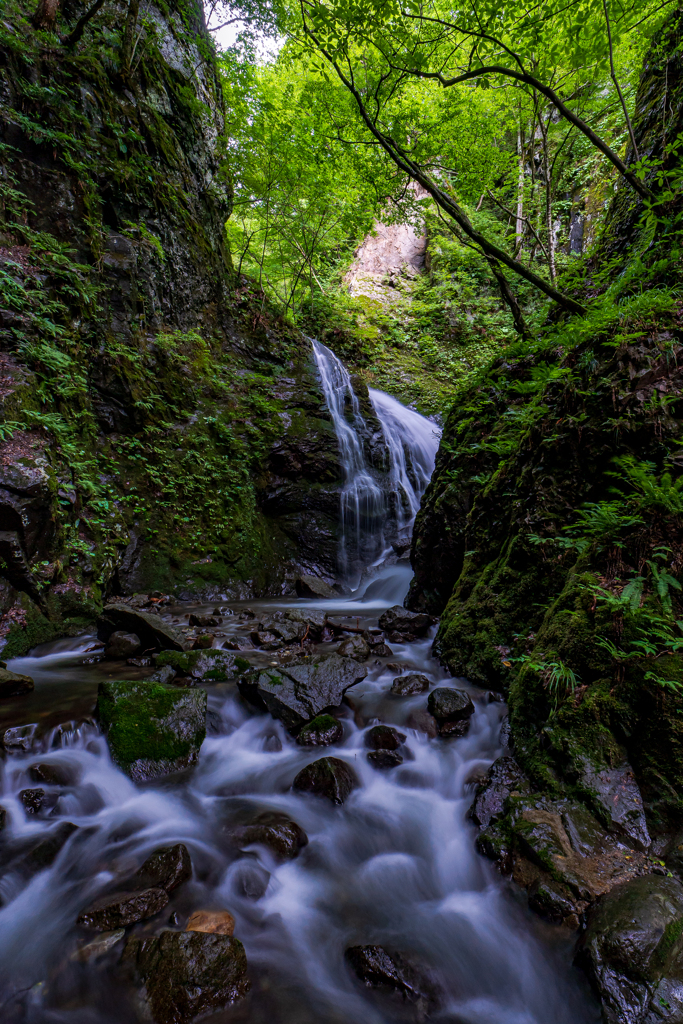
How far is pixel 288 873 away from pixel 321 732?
111 cm

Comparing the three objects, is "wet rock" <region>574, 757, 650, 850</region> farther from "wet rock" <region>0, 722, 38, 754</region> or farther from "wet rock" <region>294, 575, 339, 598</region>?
→ "wet rock" <region>294, 575, 339, 598</region>

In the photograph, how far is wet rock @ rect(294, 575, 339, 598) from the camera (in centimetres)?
820

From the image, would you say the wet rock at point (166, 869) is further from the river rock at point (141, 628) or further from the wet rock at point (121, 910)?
the river rock at point (141, 628)

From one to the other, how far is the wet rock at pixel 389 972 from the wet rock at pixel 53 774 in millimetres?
2109

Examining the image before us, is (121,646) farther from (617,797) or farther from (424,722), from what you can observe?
(617,797)

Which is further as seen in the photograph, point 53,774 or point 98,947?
point 53,774

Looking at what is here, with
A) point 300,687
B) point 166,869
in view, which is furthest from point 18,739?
point 300,687

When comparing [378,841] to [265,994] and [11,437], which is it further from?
[11,437]

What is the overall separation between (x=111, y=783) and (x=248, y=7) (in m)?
15.1

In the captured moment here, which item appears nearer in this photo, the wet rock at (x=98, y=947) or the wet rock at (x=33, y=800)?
the wet rock at (x=98, y=947)

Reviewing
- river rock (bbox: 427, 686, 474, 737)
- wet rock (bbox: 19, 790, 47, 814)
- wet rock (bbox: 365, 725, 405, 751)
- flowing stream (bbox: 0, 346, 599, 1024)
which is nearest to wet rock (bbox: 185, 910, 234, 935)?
flowing stream (bbox: 0, 346, 599, 1024)

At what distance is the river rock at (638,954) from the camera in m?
1.65

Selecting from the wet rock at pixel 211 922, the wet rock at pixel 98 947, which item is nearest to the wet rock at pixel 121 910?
the wet rock at pixel 98 947

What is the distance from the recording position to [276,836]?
275 cm
